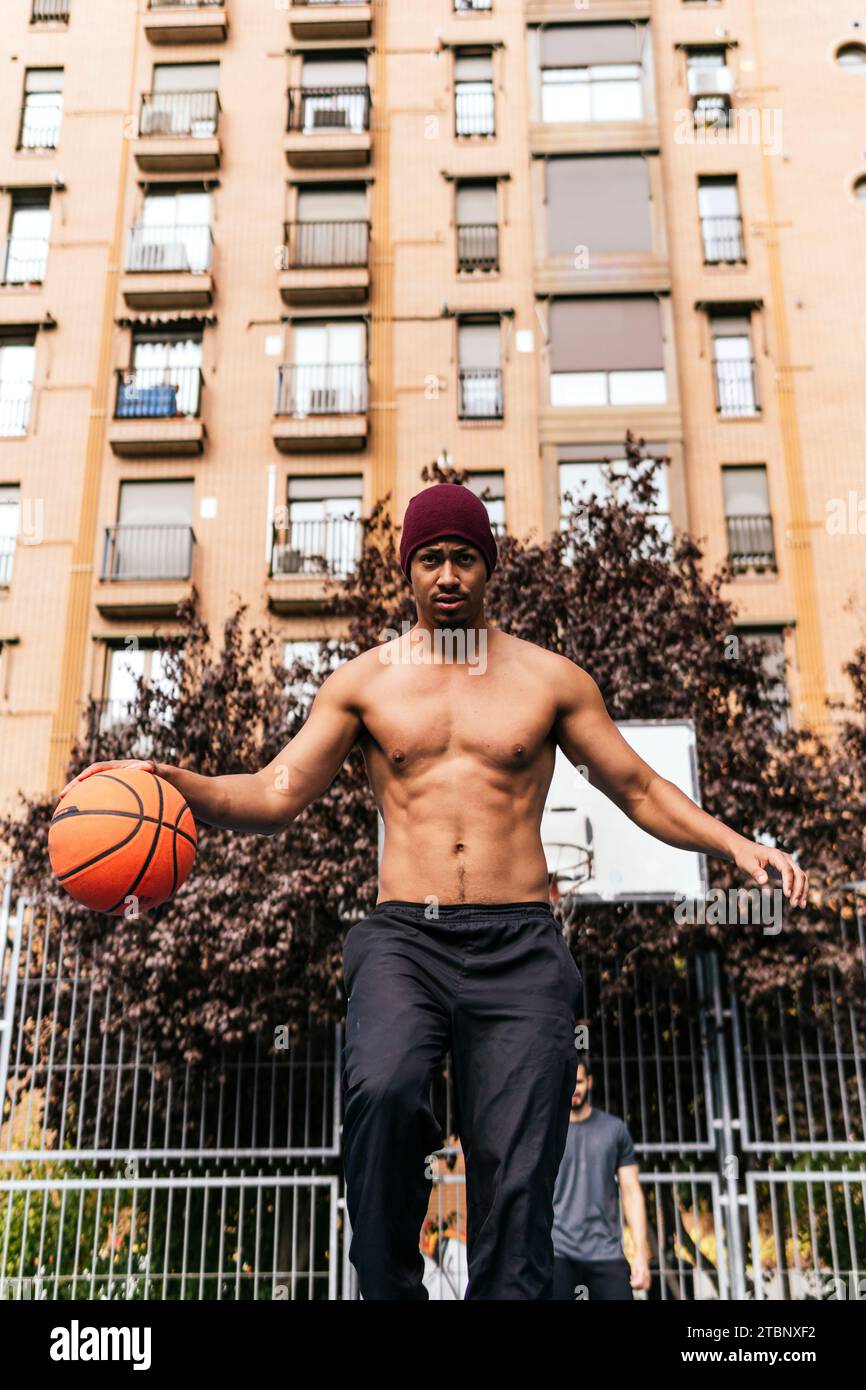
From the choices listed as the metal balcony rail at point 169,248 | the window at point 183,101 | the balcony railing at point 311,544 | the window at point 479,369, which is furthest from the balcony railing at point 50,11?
the balcony railing at point 311,544

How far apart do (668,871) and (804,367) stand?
16.9 meters

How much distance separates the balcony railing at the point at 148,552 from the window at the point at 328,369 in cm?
335

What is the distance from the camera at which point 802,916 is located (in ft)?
46.9

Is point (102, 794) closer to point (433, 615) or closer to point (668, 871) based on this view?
point (433, 615)

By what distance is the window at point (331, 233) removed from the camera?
27078 millimetres

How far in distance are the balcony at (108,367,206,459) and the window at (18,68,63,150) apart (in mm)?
6106

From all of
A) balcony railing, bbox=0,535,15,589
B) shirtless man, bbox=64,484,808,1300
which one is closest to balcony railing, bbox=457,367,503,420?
balcony railing, bbox=0,535,15,589

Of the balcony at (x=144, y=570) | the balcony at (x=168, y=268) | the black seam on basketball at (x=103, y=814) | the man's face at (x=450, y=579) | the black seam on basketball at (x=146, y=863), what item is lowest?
the black seam on basketball at (x=146, y=863)

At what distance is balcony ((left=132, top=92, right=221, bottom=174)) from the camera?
27.6 m

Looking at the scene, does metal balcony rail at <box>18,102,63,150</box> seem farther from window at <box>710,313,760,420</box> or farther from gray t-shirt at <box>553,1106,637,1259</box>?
gray t-shirt at <box>553,1106,637,1259</box>

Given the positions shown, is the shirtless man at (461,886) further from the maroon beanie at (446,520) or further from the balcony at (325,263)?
the balcony at (325,263)

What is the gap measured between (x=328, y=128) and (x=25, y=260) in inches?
273

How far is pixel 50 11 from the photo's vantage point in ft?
95.8
